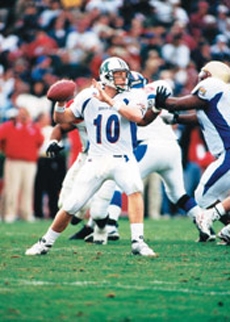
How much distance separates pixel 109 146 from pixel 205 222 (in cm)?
155

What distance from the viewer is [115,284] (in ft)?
24.0

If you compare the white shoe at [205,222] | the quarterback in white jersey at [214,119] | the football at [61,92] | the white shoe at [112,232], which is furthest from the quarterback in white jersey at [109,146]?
the white shoe at [112,232]

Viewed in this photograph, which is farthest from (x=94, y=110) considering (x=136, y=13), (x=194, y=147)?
(x=136, y=13)

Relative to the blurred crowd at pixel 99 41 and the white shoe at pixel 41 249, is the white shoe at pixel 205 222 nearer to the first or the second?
the white shoe at pixel 41 249

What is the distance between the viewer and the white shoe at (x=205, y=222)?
1016cm

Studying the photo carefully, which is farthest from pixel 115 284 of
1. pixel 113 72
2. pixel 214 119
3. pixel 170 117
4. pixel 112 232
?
pixel 112 232

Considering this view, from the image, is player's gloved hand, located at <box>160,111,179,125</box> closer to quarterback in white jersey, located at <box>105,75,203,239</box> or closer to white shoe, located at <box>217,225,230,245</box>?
quarterback in white jersey, located at <box>105,75,203,239</box>

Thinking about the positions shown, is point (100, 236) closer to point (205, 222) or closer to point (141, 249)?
point (205, 222)

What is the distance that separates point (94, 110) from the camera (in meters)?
9.32

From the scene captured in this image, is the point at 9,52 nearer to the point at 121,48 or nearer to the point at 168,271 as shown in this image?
the point at 121,48

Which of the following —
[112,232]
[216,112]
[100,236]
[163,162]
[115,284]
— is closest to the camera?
[115,284]

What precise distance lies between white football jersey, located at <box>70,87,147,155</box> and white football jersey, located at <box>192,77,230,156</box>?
897 mm

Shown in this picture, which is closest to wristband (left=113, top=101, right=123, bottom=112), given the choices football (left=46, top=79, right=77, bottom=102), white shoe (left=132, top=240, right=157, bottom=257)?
football (left=46, top=79, right=77, bottom=102)

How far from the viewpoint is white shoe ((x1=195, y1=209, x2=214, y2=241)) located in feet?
33.3
